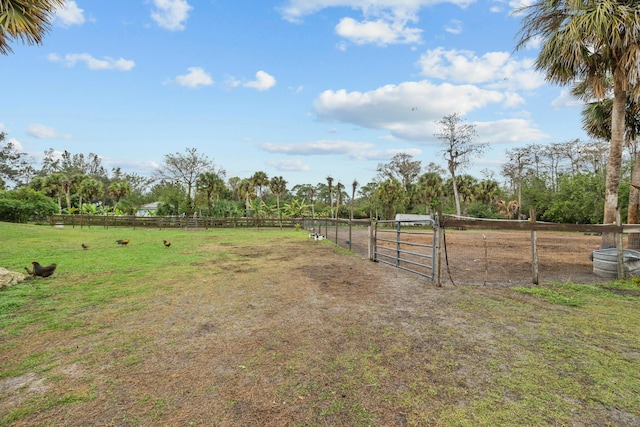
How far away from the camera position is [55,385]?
2365 mm

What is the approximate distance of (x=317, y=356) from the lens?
9.56ft

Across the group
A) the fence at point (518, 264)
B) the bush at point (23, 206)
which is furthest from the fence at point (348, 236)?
the bush at point (23, 206)

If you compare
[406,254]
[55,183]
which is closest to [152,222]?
[55,183]

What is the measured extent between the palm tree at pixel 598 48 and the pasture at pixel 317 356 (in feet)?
13.9

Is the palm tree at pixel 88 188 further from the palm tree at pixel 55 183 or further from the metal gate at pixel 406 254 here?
the metal gate at pixel 406 254

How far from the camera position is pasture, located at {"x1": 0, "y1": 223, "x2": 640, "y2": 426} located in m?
2.09

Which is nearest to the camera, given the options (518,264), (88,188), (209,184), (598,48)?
(598,48)

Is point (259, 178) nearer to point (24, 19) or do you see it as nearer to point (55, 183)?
point (55, 183)

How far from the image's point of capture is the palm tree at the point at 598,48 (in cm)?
690

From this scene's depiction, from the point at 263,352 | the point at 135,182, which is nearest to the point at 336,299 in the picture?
the point at 263,352

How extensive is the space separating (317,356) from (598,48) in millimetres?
10289

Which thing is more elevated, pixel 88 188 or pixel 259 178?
pixel 259 178

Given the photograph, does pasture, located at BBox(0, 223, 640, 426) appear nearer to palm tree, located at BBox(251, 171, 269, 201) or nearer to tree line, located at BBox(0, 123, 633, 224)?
tree line, located at BBox(0, 123, 633, 224)

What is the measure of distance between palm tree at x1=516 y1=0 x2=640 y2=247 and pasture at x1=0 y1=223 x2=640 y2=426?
166 inches
